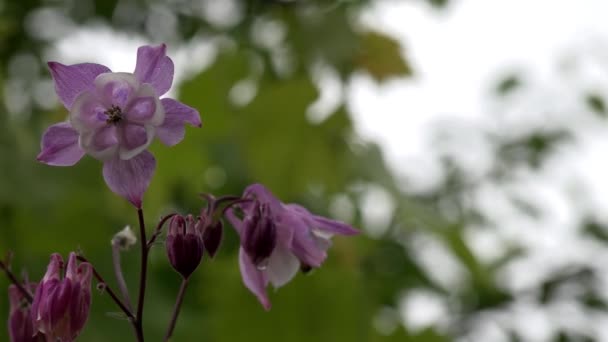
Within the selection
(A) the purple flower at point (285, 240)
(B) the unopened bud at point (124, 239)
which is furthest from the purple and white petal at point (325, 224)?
(B) the unopened bud at point (124, 239)

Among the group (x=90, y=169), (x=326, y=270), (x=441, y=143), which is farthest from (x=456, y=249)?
(x=441, y=143)

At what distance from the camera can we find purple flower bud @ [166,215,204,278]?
472 millimetres

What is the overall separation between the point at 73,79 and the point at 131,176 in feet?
0.24

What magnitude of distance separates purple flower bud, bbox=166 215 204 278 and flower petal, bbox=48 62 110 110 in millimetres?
105

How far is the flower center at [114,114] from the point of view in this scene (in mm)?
502

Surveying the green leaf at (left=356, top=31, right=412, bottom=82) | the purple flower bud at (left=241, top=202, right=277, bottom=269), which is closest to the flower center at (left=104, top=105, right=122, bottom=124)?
the purple flower bud at (left=241, top=202, right=277, bottom=269)

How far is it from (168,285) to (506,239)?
116cm

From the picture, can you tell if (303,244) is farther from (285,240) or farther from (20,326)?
(20,326)

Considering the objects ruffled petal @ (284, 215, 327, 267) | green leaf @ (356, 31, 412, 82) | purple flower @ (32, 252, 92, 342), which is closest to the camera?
purple flower @ (32, 252, 92, 342)

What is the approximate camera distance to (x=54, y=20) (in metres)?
1.80

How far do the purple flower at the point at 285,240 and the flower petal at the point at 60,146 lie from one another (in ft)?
0.40

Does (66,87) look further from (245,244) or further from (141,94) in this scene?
(245,244)

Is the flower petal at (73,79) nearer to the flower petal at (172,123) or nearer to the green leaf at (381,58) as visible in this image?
the flower petal at (172,123)

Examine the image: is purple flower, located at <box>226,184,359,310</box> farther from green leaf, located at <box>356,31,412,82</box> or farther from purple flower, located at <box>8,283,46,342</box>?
green leaf, located at <box>356,31,412,82</box>
